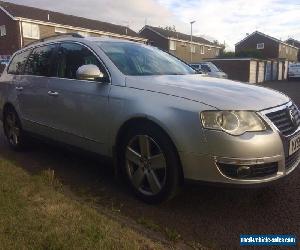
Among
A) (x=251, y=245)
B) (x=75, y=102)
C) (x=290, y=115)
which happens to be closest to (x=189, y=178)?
(x=251, y=245)

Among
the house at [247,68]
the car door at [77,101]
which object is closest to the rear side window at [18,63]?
the car door at [77,101]

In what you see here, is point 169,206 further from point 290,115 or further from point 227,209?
point 290,115

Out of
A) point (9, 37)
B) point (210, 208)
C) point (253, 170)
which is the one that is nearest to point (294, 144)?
point (253, 170)

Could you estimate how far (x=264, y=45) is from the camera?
6150cm

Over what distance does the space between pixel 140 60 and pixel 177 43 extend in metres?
50.7

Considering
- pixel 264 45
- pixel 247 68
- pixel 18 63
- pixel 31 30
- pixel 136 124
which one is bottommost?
pixel 136 124

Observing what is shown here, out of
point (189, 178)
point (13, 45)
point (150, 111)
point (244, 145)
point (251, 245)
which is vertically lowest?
point (251, 245)

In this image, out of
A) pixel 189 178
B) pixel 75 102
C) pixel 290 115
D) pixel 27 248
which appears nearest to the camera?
pixel 27 248

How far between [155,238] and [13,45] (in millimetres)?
36068

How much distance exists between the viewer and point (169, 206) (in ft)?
12.9

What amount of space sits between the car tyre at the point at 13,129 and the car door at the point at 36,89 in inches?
12.7

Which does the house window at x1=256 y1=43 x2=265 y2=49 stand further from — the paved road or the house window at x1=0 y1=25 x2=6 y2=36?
the paved road

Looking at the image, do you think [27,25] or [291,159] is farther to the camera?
[27,25]

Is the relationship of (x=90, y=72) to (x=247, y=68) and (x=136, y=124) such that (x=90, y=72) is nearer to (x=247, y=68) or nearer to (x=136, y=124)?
(x=136, y=124)
